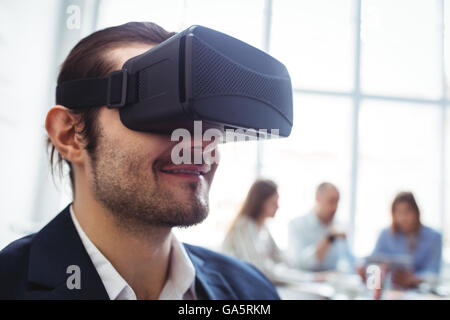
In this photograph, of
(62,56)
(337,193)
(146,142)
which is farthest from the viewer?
(337,193)

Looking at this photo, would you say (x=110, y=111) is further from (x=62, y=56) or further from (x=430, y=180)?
(x=430, y=180)

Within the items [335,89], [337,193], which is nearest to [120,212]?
[335,89]

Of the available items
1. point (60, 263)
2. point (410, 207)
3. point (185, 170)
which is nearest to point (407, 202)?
point (410, 207)

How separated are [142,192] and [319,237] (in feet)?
5.20

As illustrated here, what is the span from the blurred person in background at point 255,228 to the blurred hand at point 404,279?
490 mm

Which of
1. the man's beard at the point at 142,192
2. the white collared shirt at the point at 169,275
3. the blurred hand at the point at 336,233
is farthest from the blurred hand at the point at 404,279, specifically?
the man's beard at the point at 142,192

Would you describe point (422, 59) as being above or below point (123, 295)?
above

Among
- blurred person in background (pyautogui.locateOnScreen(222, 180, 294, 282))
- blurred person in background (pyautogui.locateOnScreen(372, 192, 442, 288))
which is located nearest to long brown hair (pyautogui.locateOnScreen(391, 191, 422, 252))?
blurred person in background (pyautogui.locateOnScreen(372, 192, 442, 288))

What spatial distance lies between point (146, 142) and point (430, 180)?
674 mm

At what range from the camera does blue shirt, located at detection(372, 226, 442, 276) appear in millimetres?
1692

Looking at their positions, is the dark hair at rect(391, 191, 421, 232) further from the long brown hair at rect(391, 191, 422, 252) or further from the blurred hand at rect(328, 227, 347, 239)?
the blurred hand at rect(328, 227, 347, 239)

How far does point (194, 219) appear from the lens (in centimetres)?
54

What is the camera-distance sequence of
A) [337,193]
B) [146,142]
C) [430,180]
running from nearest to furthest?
[146,142]
[430,180]
[337,193]

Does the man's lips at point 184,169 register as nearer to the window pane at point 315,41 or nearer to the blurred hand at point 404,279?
the window pane at point 315,41
